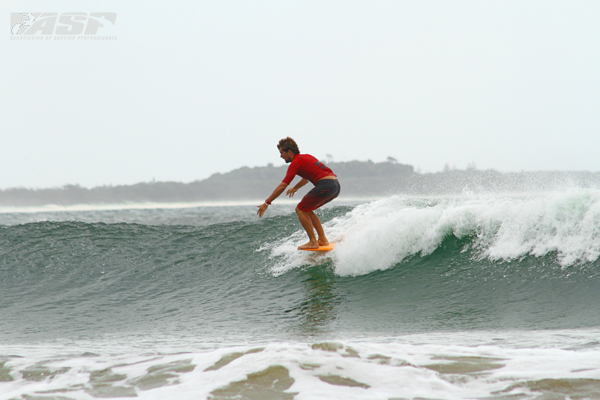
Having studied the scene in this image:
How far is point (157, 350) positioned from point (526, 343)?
10.2ft

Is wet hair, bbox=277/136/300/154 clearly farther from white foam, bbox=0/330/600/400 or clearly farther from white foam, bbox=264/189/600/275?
white foam, bbox=0/330/600/400

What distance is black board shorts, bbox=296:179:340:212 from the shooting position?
6652mm

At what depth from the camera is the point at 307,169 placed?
264 inches

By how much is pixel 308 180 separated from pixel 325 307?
2312mm

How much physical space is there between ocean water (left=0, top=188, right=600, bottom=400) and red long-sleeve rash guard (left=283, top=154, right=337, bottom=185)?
1197mm

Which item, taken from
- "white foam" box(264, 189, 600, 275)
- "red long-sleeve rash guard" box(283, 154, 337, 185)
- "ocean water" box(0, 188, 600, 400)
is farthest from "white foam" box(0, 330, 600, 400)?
"red long-sleeve rash guard" box(283, 154, 337, 185)

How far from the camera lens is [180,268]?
26.4ft

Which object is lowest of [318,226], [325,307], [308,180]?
[325,307]

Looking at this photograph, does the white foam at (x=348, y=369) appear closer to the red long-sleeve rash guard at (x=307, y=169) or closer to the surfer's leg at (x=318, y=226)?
the surfer's leg at (x=318, y=226)

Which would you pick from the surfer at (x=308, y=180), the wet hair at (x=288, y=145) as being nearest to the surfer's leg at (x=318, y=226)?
the surfer at (x=308, y=180)

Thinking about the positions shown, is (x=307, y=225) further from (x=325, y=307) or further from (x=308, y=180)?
(x=325, y=307)

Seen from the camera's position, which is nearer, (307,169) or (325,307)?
(325,307)

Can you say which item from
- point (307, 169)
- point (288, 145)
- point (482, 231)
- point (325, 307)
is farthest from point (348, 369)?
point (482, 231)

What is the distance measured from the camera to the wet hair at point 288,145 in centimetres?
679
